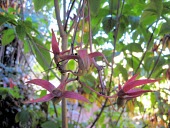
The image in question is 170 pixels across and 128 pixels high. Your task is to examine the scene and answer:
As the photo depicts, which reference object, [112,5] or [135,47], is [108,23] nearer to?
[112,5]

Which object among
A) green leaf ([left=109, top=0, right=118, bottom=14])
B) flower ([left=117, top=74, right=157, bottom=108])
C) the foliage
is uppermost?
green leaf ([left=109, top=0, right=118, bottom=14])

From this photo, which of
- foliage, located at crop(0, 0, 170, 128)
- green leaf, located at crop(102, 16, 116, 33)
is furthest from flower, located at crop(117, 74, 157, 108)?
green leaf, located at crop(102, 16, 116, 33)

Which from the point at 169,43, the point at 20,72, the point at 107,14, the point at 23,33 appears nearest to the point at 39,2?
the point at 23,33

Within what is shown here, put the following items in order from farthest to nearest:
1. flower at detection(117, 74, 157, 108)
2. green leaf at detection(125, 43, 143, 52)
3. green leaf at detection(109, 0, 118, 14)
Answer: green leaf at detection(125, 43, 143, 52) → green leaf at detection(109, 0, 118, 14) → flower at detection(117, 74, 157, 108)

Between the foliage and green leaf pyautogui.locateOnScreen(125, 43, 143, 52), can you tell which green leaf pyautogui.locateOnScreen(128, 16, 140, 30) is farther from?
green leaf pyautogui.locateOnScreen(125, 43, 143, 52)

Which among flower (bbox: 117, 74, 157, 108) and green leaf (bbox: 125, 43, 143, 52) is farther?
green leaf (bbox: 125, 43, 143, 52)

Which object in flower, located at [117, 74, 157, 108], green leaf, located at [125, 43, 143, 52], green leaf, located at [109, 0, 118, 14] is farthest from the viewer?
green leaf, located at [125, 43, 143, 52]

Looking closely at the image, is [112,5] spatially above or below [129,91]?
above

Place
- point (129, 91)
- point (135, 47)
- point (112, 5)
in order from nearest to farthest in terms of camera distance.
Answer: point (129, 91) → point (112, 5) → point (135, 47)

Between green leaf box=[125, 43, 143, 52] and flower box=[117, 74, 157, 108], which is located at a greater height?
green leaf box=[125, 43, 143, 52]

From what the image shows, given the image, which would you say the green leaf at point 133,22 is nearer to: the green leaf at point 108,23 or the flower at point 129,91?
the green leaf at point 108,23

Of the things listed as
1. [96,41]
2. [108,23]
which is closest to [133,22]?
[108,23]
